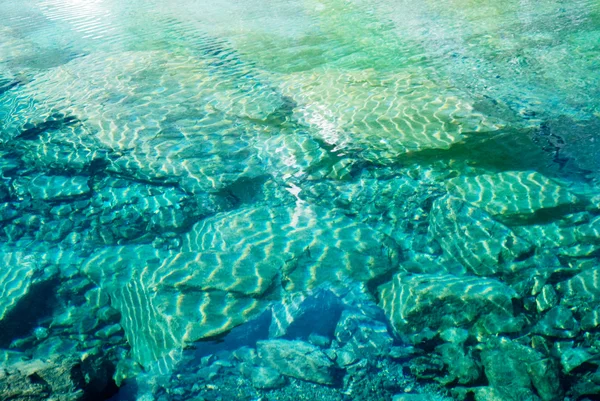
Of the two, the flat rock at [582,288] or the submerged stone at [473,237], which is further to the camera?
the submerged stone at [473,237]

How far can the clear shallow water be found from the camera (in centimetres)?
302

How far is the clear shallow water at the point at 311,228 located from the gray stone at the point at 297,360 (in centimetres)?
2

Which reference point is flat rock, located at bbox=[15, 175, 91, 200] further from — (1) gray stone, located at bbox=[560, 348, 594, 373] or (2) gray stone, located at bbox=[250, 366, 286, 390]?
(1) gray stone, located at bbox=[560, 348, 594, 373]

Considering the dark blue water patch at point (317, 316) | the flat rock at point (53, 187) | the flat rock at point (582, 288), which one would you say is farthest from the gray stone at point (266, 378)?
the flat rock at point (53, 187)

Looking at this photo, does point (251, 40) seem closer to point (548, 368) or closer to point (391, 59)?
point (391, 59)

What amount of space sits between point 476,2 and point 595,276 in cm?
1049

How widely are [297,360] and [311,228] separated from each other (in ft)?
4.76

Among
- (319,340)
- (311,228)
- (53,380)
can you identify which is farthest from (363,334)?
(53,380)

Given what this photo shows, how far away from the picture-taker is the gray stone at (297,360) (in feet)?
9.82

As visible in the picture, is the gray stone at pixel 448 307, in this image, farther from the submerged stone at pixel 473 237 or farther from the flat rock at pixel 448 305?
the submerged stone at pixel 473 237

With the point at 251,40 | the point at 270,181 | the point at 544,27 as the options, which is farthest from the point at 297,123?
the point at 544,27

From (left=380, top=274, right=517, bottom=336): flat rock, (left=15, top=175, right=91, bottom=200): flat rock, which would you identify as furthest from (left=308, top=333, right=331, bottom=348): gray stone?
(left=15, top=175, right=91, bottom=200): flat rock

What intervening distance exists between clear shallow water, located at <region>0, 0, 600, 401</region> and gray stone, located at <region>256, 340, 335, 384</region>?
0.7 inches

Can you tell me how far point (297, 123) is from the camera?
230 inches
